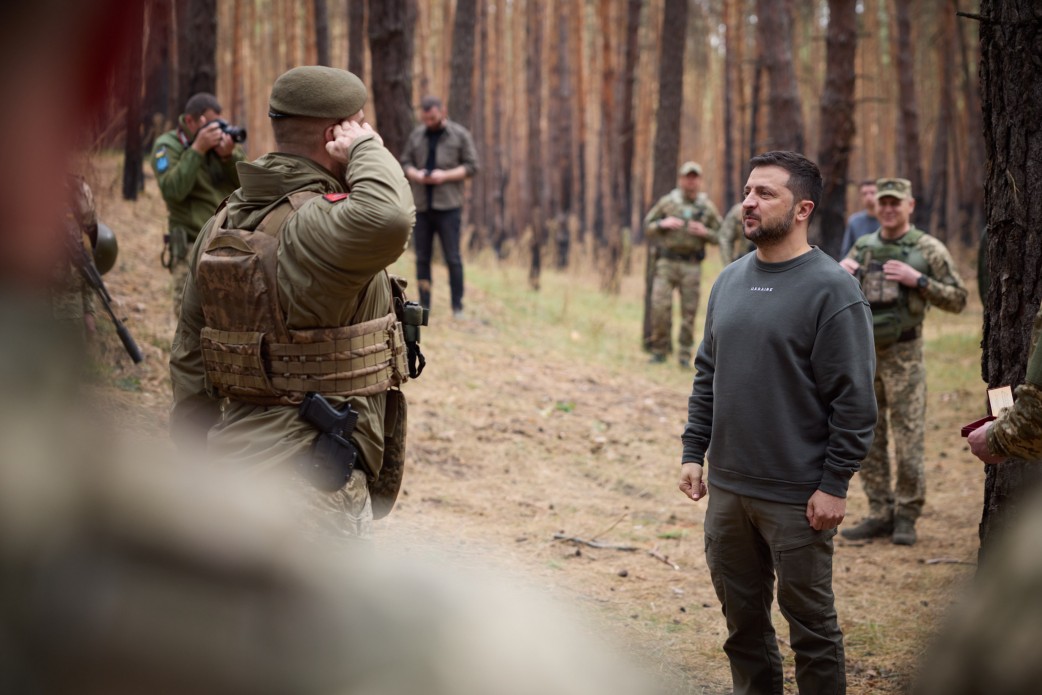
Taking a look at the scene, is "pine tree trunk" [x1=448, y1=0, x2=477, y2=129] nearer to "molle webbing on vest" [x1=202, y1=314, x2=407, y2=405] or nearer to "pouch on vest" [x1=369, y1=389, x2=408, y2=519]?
"pouch on vest" [x1=369, y1=389, x2=408, y2=519]

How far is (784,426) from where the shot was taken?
322 centimetres

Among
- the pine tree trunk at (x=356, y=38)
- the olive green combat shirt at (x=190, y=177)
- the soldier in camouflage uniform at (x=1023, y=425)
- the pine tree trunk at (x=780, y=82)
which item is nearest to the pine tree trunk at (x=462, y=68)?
the pine tree trunk at (x=356, y=38)

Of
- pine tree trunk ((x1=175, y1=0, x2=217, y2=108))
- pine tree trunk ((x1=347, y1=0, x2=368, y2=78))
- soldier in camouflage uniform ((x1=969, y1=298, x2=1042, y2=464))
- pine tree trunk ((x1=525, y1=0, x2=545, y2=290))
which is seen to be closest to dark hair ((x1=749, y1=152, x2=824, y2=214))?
soldier in camouflage uniform ((x1=969, y1=298, x2=1042, y2=464))

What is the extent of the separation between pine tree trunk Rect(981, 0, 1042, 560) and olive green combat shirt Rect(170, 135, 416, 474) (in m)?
2.15

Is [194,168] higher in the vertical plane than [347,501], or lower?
higher

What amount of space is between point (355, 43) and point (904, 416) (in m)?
12.6

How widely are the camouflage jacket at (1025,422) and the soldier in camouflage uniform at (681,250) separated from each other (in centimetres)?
821

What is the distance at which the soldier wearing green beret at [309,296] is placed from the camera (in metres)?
2.62

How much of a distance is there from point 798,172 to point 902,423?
9.92 feet

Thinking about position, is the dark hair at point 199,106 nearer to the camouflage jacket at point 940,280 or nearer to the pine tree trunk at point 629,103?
the camouflage jacket at point 940,280

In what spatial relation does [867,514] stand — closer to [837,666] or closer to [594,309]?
[837,666]

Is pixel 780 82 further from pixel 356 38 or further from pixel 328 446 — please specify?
pixel 328 446

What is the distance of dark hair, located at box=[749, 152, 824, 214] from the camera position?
3.38 metres

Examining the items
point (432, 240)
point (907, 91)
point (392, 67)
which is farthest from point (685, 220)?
point (907, 91)
